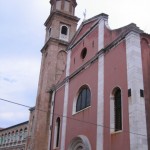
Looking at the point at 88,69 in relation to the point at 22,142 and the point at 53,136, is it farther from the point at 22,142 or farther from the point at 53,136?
the point at 22,142

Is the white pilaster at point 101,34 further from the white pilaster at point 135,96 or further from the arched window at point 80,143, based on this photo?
the arched window at point 80,143

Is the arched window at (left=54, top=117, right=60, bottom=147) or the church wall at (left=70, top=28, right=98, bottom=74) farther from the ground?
the church wall at (left=70, top=28, right=98, bottom=74)

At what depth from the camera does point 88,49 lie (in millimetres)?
17469

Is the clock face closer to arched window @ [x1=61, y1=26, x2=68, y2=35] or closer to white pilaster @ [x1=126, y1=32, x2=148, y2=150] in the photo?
arched window @ [x1=61, y1=26, x2=68, y2=35]

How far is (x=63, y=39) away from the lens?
26.4 metres

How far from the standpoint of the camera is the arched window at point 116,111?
12.6 metres

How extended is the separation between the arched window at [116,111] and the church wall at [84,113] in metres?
1.49

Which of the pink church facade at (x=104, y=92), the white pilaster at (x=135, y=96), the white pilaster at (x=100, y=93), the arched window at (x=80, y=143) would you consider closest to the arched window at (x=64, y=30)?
the pink church facade at (x=104, y=92)

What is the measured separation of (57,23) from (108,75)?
14131 millimetres

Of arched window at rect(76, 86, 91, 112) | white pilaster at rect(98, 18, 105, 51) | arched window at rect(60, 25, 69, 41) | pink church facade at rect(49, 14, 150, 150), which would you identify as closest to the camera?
pink church facade at rect(49, 14, 150, 150)

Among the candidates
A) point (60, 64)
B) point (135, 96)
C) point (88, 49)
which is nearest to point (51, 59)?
point (60, 64)

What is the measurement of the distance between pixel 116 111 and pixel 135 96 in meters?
1.84

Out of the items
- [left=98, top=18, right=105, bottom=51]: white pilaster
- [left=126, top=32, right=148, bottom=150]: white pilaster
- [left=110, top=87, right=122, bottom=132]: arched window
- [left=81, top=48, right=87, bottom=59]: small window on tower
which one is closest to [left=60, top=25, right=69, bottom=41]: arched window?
[left=81, top=48, right=87, bottom=59]: small window on tower

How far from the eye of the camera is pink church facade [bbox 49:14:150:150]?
38.1 feet
